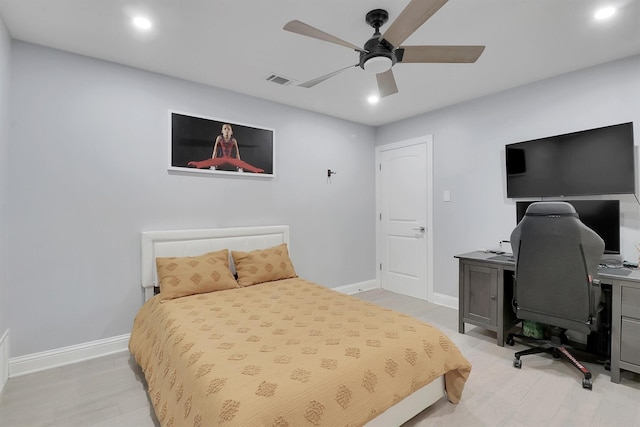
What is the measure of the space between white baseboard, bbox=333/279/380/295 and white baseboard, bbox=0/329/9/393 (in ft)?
10.7

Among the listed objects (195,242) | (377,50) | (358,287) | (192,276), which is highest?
(377,50)

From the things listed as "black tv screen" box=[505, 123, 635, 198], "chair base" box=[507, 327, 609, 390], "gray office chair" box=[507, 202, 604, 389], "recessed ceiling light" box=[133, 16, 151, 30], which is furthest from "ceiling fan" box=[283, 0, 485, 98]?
"chair base" box=[507, 327, 609, 390]

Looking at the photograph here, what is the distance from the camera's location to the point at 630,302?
215cm

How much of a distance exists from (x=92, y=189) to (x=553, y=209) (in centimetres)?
365

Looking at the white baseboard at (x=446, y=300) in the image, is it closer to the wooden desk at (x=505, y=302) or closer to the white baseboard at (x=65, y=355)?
the wooden desk at (x=505, y=302)

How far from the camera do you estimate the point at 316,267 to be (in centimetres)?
413

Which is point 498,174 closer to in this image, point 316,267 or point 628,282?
point 628,282

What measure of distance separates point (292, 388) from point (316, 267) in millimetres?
2812

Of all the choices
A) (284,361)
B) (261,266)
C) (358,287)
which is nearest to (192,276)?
(261,266)

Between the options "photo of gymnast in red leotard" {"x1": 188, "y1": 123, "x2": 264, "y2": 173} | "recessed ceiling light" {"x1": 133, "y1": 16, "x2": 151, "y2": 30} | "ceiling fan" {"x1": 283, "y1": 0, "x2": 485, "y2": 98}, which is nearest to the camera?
"ceiling fan" {"x1": 283, "y1": 0, "x2": 485, "y2": 98}

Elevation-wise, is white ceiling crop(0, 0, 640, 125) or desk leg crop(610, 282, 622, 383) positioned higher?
white ceiling crop(0, 0, 640, 125)

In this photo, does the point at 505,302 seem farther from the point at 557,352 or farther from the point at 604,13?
the point at 604,13

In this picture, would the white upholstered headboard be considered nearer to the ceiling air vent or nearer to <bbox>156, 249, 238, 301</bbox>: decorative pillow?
<bbox>156, 249, 238, 301</bbox>: decorative pillow

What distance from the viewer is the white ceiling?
1.99 meters
